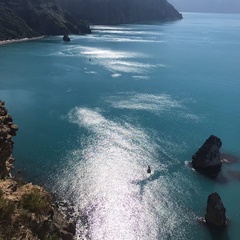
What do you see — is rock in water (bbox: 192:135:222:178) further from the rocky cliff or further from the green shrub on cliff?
the green shrub on cliff

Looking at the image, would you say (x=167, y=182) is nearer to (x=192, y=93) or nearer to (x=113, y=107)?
(x=113, y=107)

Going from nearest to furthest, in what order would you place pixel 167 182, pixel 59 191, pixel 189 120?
pixel 59 191
pixel 167 182
pixel 189 120

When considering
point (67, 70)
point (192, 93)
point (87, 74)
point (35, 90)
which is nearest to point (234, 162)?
point (192, 93)

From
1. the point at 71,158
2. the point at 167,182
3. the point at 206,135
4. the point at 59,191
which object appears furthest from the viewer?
the point at 206,135

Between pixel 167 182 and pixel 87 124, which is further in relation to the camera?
pixel 87 124

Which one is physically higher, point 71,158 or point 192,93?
point 71,158

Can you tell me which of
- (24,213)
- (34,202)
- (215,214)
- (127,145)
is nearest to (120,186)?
(127,145)
